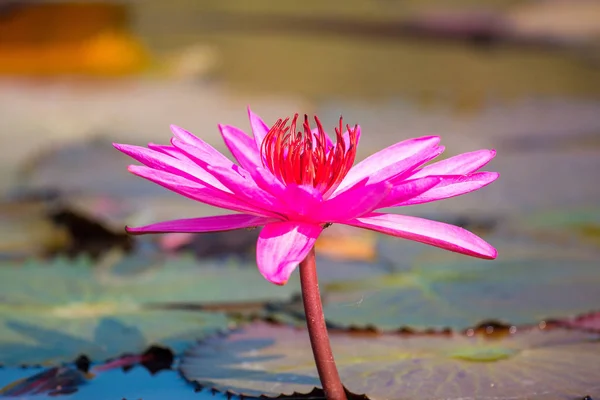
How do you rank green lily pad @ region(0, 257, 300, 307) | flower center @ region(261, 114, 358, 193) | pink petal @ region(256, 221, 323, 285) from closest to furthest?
pink petal @ region(256, 221, 323, 285) → flower center @ region(261, 114, 358, 193) → green lily pad @ region(0, 257, 300, 307)

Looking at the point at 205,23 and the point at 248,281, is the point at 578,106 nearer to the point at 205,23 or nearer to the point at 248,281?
the point at 248,281

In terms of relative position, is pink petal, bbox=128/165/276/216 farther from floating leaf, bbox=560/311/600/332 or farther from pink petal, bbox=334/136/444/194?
floating leaf, bbox=560/311/600/332

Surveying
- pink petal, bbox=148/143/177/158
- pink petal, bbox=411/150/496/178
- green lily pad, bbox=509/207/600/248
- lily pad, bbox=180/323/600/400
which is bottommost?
lily pad, bbox=180/323/600/400

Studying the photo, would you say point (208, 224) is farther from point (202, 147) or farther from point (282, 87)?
point (282, 87)

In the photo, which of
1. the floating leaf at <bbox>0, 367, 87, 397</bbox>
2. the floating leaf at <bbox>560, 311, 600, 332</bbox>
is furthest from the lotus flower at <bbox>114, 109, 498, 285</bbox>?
the floating leaf at <bbox>560, 311, 600, 332</bbox>

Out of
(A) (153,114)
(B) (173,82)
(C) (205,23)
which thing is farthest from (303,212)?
(C) (205,23)

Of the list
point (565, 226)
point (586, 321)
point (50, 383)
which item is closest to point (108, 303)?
point (50, 383)

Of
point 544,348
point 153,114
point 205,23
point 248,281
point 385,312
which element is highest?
point 205,23
